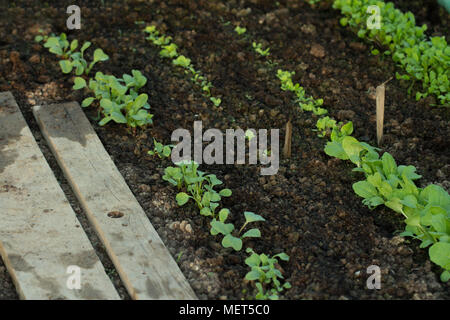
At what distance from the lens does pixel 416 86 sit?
3992 mm

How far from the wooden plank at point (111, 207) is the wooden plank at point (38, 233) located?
0.29 feet

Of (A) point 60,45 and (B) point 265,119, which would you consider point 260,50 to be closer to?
(B) point 265,119

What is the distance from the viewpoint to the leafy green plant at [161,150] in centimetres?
339

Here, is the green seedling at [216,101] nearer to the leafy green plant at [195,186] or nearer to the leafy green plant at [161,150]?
the leafy green plant at [161,150]

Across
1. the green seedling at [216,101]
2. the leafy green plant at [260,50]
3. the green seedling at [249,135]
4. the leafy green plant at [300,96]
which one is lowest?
the green seedling at [249,135]

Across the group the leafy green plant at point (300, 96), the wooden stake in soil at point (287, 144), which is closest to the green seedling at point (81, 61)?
the leafy green plant at point (300, 96)

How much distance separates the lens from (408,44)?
4.05m

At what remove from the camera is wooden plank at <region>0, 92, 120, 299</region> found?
271cm

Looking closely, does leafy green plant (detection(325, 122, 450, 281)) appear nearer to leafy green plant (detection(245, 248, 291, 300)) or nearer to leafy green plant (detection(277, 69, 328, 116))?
leafy green plant (detection(277, 69, 328, 116))

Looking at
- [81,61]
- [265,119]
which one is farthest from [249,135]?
[81,61]

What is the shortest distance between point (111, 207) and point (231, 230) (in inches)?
23.3

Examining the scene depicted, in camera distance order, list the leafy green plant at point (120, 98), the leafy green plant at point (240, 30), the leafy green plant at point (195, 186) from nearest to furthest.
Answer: the leafy green plant at point (195, 186) < the leafy green plant at point (120, 98) < the leafy green plant at point (240, 30)

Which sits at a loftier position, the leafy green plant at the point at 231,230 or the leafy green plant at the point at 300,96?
the leafy green plant at the point at 300,96

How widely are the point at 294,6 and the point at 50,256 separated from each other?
8.71ft
